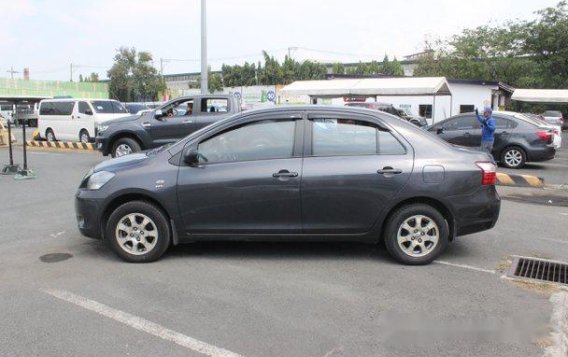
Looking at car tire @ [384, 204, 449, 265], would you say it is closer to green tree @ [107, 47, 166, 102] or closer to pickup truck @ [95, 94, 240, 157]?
pickup truck @ [95, 94, 240, 157]

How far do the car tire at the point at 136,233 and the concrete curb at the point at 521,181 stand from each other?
8265 mm

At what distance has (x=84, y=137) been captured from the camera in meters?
20.6

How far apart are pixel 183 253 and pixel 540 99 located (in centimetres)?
3412

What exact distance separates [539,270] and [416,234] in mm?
1330

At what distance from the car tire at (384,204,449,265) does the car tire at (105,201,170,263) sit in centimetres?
235

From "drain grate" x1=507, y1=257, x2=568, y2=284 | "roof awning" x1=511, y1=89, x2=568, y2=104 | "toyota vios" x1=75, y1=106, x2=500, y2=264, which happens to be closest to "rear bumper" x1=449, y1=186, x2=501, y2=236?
"toyota vios" x1=75, y1=106, x2=500, y2=264

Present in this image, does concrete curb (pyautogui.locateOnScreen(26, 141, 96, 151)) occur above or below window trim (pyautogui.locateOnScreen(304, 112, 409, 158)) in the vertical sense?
below

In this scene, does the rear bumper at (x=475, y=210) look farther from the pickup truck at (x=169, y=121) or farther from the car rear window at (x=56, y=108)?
the car rear window at (x=56, y=108)

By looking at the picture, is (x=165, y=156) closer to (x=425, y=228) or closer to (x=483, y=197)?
(x=425, y=228)

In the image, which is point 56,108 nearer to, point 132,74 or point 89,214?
point 89,214

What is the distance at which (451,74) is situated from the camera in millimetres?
46125

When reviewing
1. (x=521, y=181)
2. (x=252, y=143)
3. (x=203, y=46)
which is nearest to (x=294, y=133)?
(x=252, y=143)

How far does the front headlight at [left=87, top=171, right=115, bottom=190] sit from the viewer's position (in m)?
5.68

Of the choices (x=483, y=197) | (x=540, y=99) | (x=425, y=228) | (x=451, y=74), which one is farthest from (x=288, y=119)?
(x=451, y=74)
